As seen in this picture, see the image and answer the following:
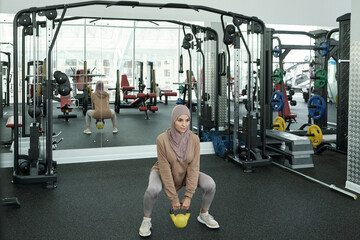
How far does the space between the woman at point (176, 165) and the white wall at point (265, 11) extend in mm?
2705

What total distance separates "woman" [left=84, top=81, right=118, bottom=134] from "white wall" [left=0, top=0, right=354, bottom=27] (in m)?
0.97

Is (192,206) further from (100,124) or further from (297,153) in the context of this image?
(100,124)

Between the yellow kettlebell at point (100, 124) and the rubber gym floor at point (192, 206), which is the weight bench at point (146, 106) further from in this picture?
the rubber gym floor at point (192, 206)

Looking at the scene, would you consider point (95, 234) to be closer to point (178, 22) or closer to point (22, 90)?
point (22, 90)

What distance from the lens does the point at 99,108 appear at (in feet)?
15.3

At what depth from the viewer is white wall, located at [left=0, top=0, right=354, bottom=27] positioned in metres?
4.63

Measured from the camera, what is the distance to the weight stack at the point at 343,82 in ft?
15.7

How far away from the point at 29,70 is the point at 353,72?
3.69m

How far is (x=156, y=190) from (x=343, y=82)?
11.9 ft

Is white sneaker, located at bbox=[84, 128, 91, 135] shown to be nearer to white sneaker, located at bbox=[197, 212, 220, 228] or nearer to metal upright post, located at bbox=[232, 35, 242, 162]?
metal upright post, located at bbox=[232, 35, 242, 162]

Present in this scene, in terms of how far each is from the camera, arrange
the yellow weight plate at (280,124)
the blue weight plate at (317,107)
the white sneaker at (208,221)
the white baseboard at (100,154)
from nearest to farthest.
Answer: the white sneaker at (208,221) → the white baseboard at (100,154) → the blue weight plate at (317,107) → the yellow weight plate at (280,124)

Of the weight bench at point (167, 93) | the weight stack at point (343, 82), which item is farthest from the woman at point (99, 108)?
the weight stack at point (343, 82)

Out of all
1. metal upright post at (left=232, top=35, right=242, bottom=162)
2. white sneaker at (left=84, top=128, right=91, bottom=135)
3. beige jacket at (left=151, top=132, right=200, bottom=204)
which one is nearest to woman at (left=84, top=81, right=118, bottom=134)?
white sneaker at (left=84, top=128, right=91, bottom=135)

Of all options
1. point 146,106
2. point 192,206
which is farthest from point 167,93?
point 192,206
